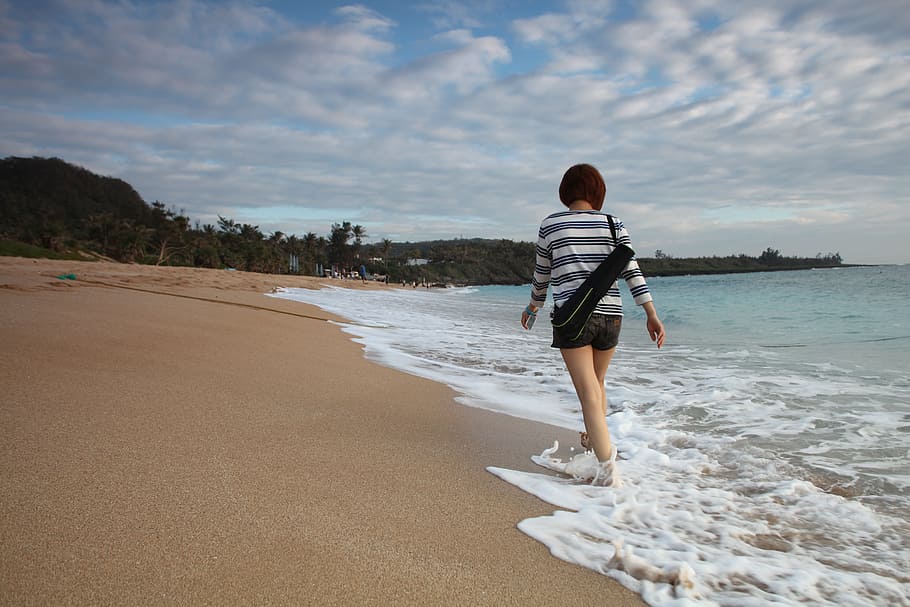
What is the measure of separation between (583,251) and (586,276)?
0.14 metres

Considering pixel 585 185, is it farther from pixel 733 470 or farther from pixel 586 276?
pixel 733 470

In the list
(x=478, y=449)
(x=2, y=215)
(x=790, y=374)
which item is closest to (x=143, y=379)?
(x=478, y=449)

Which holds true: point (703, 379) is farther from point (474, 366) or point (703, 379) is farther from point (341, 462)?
point (341, 462)

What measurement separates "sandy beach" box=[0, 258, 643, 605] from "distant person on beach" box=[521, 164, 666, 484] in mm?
589

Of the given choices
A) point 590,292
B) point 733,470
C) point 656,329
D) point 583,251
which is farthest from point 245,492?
point 733,470

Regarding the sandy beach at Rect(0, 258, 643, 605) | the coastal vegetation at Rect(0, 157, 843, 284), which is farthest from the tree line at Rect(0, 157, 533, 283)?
the sandy beach at Rect(0, 258, 643, 605)

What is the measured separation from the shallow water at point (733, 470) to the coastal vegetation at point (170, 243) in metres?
31.9

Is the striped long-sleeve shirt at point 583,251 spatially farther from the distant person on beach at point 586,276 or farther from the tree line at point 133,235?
the tree line at point 133,235

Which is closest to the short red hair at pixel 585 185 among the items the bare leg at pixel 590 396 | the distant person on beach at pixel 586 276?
the distant person on beach at pixel 586 276

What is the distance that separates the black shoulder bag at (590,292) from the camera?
109 inches

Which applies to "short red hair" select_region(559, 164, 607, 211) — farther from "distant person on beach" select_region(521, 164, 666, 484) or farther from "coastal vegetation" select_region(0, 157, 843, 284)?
"coastal vegetation" select_region(0, 157, 843, 284)

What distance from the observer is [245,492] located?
218 cm

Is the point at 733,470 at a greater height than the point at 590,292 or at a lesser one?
lesser

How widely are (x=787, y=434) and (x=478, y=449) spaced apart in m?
2.45
